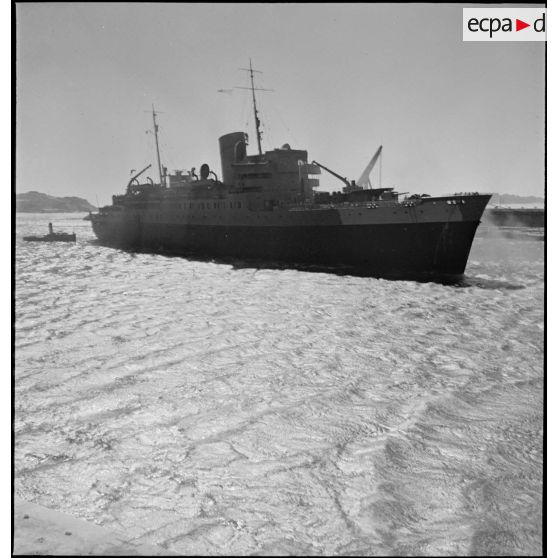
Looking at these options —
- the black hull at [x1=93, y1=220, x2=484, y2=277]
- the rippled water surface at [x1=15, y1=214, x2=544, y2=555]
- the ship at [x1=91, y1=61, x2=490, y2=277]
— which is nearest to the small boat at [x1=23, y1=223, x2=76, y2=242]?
the ship at [x1=91, y1=61, x2=490, y2=277]

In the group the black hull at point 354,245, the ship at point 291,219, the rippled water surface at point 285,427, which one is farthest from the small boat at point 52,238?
the rippled water surface at point 285,427

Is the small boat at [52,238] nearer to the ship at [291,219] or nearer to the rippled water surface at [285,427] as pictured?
the ship at [291,219]

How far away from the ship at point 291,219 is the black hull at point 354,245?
0.14 feet

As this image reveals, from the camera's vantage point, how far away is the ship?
1745 centimetres

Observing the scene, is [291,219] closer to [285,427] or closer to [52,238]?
[285,427]

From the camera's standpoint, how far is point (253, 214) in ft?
73.7

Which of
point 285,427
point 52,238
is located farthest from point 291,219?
point 52,238

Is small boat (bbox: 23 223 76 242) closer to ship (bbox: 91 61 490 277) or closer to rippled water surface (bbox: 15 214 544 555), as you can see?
ship (bbox: 91 61 490 277)

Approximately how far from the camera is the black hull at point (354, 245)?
57.2 ft

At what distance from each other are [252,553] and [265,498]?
531 mm

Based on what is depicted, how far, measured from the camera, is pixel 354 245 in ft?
62.7

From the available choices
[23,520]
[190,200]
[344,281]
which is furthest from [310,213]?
[23,520]
